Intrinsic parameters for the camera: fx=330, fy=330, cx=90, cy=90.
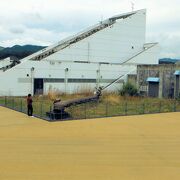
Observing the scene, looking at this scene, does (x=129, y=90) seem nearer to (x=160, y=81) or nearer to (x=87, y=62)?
(x=160, y=81)

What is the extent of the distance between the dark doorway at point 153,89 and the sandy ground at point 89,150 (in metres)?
22.7

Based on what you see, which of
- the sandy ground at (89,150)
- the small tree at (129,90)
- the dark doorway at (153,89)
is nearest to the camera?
the sandy ground at (89,150)

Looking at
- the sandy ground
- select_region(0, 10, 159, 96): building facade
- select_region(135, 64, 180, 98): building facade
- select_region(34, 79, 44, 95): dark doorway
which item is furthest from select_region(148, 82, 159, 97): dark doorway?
the sandy ground

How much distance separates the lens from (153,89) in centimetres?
4438

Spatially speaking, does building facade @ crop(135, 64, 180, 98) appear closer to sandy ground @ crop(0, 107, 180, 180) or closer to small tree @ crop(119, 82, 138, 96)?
small tree @ crop(119, 82, 138, 96)

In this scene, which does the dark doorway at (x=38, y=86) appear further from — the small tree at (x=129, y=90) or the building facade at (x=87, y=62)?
the small tree at (x=129, y=90)

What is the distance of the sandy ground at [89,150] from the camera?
416 inches

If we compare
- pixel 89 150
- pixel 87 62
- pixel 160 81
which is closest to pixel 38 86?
pixel 87 62

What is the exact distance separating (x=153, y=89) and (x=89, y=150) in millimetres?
32106

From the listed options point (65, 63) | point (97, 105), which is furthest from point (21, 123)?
point (65, 63)

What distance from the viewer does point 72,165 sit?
1134cm

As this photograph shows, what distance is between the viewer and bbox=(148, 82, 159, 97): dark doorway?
43.9m

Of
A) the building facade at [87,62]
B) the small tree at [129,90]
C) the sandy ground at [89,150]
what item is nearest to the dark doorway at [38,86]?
the building facade at [87,62]

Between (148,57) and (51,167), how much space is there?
48.8m
